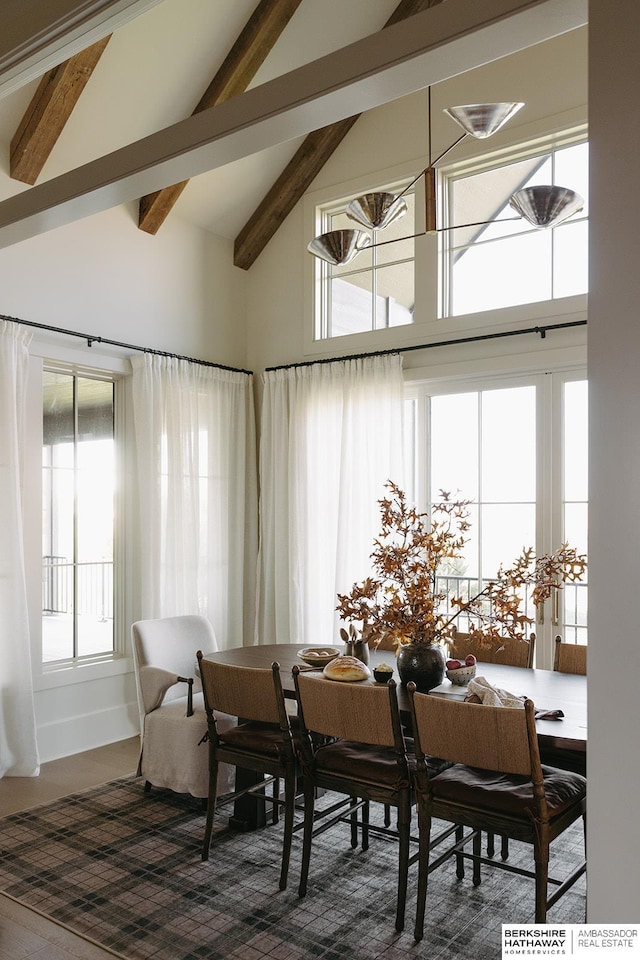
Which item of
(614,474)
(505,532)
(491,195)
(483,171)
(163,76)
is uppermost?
(163,76)

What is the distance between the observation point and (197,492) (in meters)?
5.44

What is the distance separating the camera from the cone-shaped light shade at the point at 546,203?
288 cm

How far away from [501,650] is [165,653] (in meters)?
1.77

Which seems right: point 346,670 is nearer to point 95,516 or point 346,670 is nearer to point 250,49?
point 95,516

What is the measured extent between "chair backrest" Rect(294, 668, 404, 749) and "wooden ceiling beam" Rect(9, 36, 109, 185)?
11.0 feet

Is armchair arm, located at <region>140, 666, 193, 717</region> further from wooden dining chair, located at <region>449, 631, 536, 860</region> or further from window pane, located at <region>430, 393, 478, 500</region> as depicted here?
window pane, located at <region>430, 393, 478, 500</region>

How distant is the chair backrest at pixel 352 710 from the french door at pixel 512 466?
2159 millimetres

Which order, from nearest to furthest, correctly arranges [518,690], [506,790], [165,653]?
[506,790]
[518,690]
[165,653]

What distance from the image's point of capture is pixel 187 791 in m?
3.75

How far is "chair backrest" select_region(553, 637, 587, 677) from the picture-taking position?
3.46 metres

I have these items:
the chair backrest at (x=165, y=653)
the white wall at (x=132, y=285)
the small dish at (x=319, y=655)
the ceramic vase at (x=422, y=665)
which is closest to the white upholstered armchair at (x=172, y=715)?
the chair backrest at (x=165, y=653)

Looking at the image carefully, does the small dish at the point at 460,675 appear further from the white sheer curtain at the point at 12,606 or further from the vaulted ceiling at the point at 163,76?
the vaulted ceiling at the point at 163,76

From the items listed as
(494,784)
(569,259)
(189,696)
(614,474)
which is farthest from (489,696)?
(569,259)

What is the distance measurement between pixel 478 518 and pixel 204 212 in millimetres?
2889
